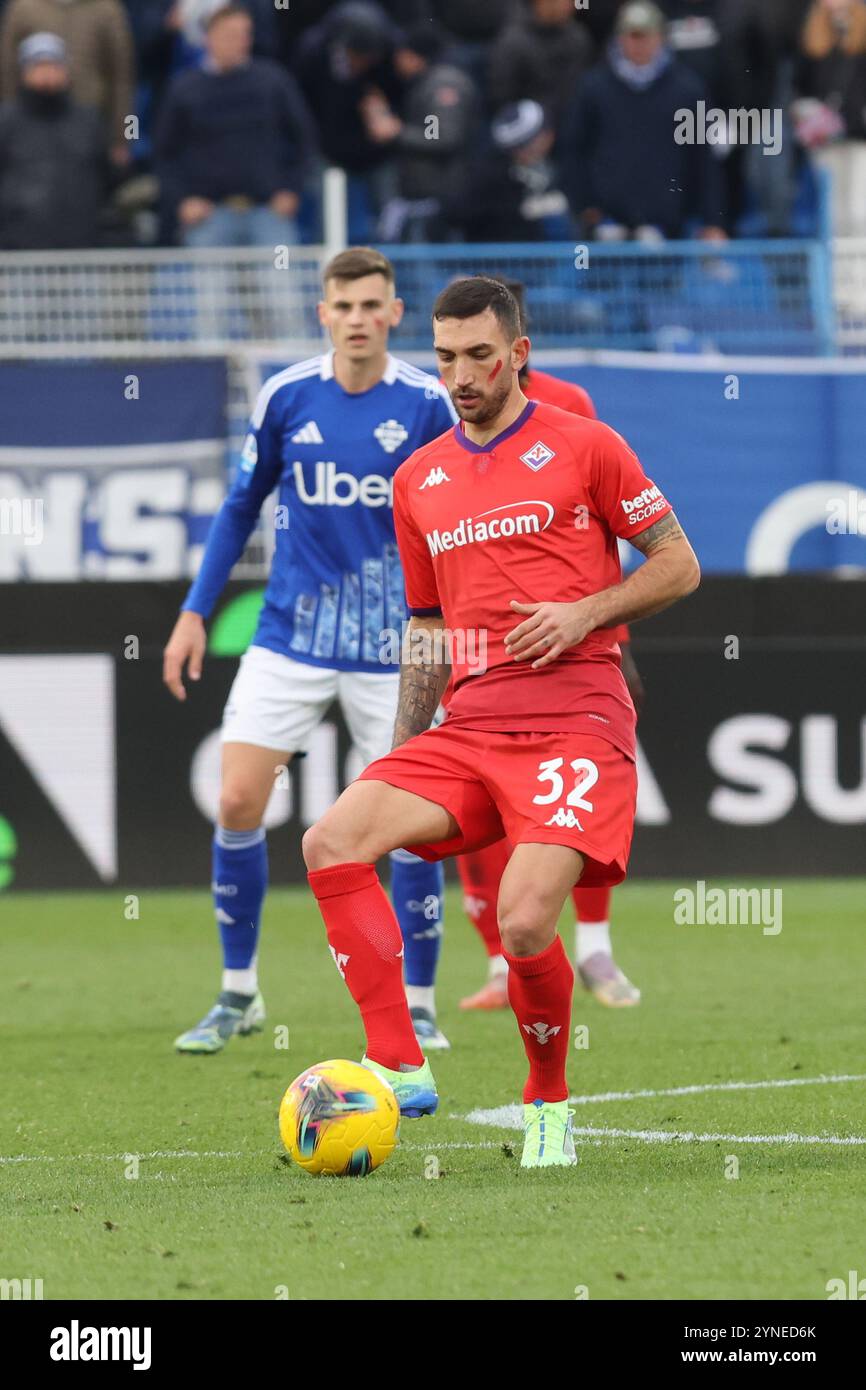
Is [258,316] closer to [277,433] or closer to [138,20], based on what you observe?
[138,20]

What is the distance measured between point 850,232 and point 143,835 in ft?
19.3

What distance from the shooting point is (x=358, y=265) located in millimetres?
7473

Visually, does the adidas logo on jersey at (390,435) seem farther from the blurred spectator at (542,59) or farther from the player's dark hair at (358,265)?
the blurred spectator at (542,59)

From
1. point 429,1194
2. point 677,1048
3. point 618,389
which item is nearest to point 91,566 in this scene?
point 618,389

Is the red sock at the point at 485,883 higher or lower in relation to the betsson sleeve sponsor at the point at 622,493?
lower

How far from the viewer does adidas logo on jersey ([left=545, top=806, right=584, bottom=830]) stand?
5449 mm

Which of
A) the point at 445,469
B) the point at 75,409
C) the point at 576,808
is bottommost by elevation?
the point at 576,808

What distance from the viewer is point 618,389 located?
42.4ft

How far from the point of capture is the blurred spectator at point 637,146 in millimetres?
14125

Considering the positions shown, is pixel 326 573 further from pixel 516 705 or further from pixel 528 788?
pixel 528 788

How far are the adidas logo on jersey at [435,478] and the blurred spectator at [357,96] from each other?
9.36 meters

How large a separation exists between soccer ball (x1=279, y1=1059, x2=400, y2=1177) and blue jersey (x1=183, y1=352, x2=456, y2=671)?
2484 millimetres

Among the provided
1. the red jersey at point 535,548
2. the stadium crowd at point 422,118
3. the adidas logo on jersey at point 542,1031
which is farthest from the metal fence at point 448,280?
the adidas logo on jersey at point 542,1031

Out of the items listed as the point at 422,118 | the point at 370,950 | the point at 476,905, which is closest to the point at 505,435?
the point at 370,950
